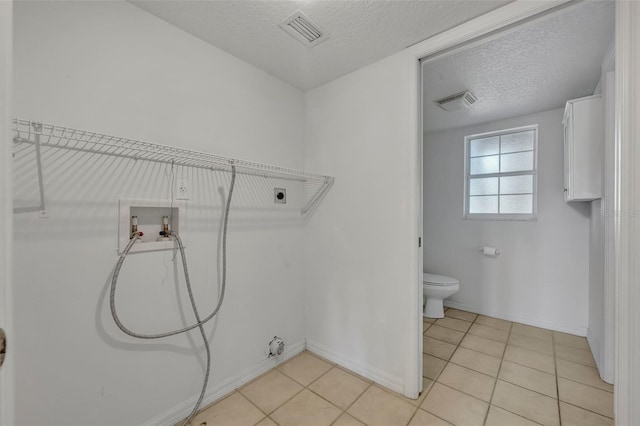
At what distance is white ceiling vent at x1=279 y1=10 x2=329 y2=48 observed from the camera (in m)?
1.40

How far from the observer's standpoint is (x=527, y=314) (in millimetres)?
2689

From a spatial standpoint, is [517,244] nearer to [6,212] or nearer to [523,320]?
[523,320]

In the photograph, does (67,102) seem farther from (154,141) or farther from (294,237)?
(294,237)

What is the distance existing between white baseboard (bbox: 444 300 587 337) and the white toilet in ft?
1.35

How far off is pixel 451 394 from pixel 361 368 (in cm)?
58

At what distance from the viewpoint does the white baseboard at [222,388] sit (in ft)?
4.59

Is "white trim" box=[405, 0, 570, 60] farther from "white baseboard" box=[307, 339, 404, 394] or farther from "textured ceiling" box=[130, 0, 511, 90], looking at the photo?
"white baseboard" box=[307, 339, 404, 394]

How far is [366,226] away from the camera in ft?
6.11

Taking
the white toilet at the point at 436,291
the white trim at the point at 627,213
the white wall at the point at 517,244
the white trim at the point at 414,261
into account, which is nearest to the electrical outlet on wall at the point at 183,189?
the white trim at the point at 414,261

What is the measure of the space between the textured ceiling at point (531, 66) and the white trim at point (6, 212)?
1.85 metres

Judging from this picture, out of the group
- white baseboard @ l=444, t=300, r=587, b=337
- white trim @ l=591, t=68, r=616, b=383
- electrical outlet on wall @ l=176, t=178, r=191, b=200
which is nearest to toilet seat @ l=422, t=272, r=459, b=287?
white baseboard @ l=444, t=300, r=587, b=337

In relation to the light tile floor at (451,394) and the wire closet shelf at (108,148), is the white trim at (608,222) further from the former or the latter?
the wire closet shelf at (108,148)

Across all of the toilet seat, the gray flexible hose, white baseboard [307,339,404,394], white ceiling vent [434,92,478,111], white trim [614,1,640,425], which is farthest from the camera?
the toilet seat

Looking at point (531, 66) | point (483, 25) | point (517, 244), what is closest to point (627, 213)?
point (483, 25)
